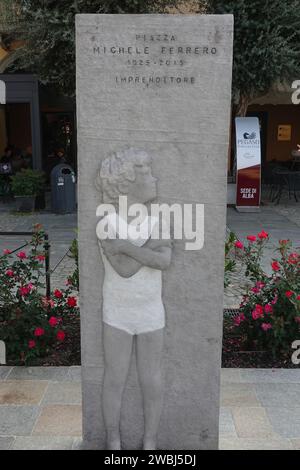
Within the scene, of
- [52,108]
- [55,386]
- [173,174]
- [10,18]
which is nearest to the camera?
[173,174]

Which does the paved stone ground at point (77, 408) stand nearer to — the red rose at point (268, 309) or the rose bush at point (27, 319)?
the rose bush at point (27, 319)

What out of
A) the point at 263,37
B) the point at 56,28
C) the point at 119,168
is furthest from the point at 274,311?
the point at 56,28

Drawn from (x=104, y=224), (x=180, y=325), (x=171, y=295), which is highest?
(x=104, y=224)

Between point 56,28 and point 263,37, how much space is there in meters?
4.68

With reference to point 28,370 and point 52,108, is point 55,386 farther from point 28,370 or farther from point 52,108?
point 52,108

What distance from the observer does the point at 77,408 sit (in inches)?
150

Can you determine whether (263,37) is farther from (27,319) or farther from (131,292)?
(131,292)

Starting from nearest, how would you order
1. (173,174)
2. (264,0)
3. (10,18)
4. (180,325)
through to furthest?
(173,174)
(180,325)
(264,0)
(10,18)

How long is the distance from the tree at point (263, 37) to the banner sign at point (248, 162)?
108 cm

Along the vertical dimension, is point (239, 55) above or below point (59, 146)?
above

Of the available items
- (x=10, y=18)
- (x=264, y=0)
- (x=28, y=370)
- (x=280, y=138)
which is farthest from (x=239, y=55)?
(x=28, y=370)

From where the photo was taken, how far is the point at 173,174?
2723 millimetres

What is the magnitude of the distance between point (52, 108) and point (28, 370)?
14403 mm
